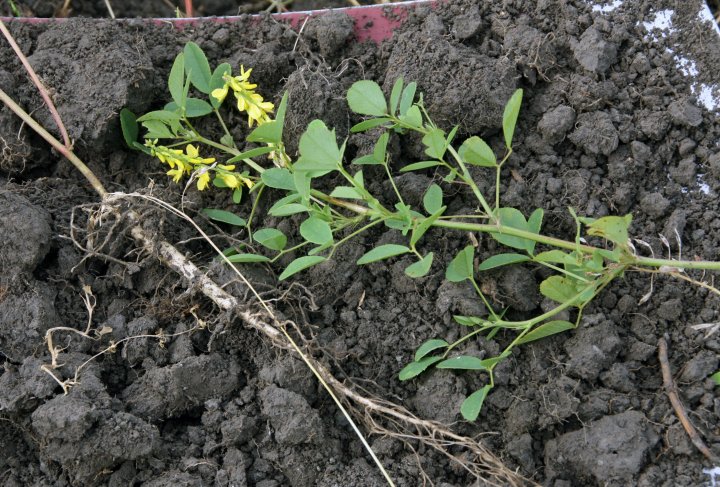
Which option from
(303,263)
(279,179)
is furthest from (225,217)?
(303,263)

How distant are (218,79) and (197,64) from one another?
0.06m

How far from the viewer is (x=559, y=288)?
1433mm

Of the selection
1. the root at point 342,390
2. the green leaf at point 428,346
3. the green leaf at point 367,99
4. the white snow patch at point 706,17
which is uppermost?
the white snow patch at point 706,17

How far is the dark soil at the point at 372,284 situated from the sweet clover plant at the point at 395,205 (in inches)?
1.6

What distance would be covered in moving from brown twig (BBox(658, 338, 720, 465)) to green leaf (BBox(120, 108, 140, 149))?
1.19 meters

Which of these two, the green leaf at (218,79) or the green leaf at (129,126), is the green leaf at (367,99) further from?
the green leaf at (129,126)

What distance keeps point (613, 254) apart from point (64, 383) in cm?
101

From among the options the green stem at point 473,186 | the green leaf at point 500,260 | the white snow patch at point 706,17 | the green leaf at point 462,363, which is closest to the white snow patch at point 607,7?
the white snow patch at point 706,17

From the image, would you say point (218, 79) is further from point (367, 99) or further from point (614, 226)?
point (614, 226)

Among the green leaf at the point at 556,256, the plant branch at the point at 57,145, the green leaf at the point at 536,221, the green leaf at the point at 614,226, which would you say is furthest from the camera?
the plant branch at the point at 57,145

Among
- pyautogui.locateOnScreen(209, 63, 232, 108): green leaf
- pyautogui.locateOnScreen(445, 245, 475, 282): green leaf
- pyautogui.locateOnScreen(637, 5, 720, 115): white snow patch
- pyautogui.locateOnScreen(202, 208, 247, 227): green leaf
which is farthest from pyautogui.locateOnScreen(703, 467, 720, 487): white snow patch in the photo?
pyautogui.locateOnScreen(209, 63, 232, 108): green leaf

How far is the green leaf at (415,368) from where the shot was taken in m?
1.46

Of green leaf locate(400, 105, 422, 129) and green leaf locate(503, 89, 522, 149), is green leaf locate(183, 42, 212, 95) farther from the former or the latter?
green leaf locate(503, 89, 522, 149)

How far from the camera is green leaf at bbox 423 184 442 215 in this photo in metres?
1.52
